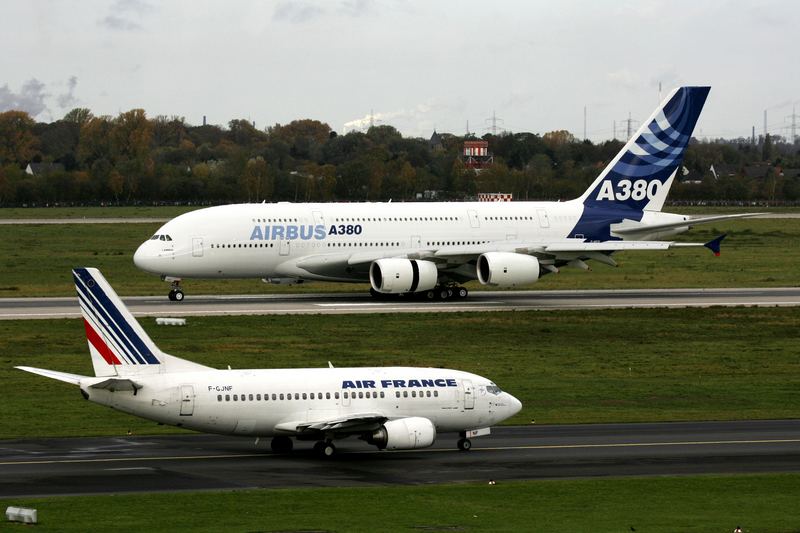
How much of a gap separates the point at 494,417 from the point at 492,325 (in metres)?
28.4

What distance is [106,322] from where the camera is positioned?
129 feet

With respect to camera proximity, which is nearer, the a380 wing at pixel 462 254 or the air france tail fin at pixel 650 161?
the a380 wing at pixel 462 254

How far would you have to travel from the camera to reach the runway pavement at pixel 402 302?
2928 inches

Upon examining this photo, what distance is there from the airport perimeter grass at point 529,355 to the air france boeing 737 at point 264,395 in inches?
249

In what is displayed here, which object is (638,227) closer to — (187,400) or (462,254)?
(462,254)

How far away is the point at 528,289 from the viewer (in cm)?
9081

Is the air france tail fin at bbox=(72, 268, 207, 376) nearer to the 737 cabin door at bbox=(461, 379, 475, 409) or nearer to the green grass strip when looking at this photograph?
the green grass strip

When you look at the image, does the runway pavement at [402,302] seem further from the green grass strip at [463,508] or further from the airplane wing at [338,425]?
the green grass strip at [463,508]

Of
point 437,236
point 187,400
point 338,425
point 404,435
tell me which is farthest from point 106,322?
point 437,236

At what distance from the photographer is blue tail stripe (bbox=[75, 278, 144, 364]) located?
128 ft

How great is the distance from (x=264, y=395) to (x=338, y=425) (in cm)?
233

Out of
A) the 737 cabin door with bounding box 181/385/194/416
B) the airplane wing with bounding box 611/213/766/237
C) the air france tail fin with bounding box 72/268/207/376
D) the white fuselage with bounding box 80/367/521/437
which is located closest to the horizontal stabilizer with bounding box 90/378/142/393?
the white fuselage with bounding box 80/367/521/437

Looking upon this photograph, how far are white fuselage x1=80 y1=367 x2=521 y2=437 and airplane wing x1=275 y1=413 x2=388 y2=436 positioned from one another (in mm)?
68

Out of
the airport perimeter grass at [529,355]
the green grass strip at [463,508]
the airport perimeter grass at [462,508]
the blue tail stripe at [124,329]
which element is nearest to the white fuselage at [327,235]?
the airport perimeter grass at [529,355]
